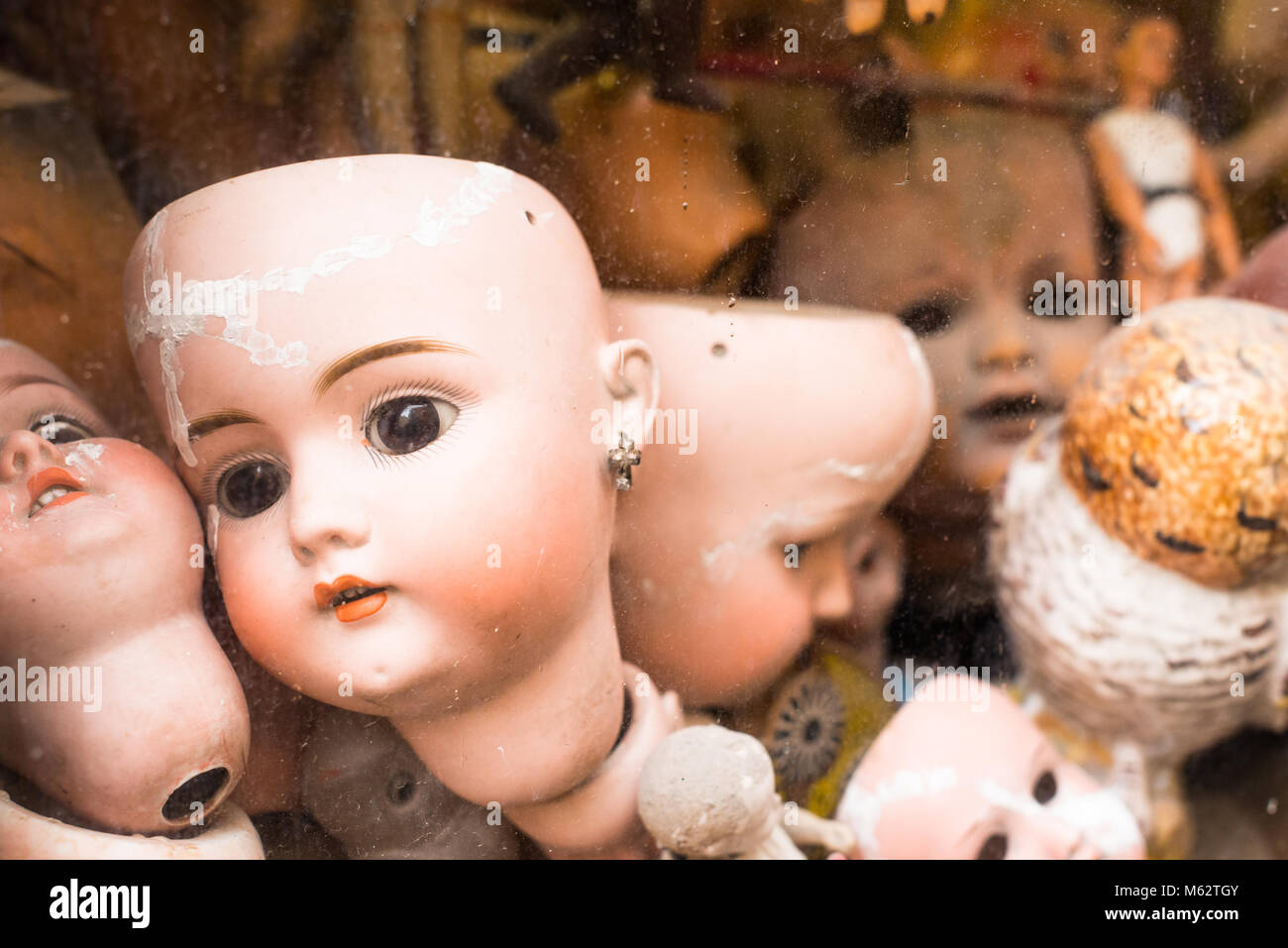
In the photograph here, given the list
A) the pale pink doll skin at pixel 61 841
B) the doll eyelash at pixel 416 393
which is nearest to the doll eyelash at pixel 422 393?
the doll eyelash at pixel 416 393

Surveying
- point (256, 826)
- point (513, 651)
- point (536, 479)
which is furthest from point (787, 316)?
point (256, 826)

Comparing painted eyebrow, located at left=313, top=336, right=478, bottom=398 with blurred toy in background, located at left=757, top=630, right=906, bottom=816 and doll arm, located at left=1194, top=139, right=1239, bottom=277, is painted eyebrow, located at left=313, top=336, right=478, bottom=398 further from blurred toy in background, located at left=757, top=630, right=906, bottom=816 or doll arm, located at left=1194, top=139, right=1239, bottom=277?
doll arm, located at left=1194, top=139, right=1239, bottom=277

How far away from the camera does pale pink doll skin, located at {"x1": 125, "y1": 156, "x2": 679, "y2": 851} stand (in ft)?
3.54

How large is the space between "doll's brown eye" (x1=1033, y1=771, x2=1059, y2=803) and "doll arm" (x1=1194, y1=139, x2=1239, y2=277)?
690mm

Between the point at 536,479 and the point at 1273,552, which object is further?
the point at 1273,552

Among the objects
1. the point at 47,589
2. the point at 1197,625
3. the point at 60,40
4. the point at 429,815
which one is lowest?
the point at 429,815

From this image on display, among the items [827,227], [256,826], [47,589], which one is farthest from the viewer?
[827,227]

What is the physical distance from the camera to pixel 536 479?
3.64 ft

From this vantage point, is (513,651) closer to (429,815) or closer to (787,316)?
(429,815)

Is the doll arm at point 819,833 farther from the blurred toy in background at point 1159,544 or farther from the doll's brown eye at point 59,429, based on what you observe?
the doll's brown eye at point 59,429

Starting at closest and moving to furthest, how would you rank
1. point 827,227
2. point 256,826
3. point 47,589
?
1. point 47,589
2. point 256,826
3. point 827,227

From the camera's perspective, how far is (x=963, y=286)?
4.40 ft

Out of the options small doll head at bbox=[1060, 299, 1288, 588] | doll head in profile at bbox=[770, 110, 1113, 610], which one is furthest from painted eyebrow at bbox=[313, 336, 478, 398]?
small doll head at bbox=[1060, 299, 1288, 588]

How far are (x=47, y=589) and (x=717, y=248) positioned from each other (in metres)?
0.80
